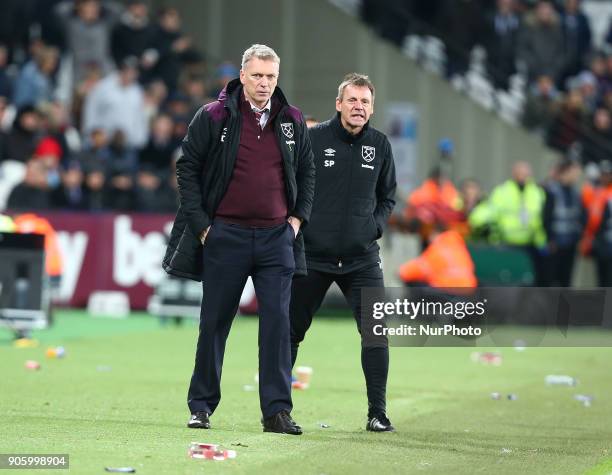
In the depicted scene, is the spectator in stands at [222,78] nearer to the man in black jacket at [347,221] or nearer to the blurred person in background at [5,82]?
the blurred person in background at [5,82]

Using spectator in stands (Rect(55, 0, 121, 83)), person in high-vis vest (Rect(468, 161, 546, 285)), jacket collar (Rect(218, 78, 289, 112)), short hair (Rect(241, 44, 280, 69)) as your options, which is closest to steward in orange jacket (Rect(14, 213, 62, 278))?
spectator in stands (Rect(55, 0, 121, 83))

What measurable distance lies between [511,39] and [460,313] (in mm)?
18101

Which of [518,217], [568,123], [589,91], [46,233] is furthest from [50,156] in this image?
[589,91]

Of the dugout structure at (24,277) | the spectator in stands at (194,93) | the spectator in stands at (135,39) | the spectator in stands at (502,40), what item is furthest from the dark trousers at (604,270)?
the dugout structure at (24,277)

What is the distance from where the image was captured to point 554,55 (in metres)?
27.2

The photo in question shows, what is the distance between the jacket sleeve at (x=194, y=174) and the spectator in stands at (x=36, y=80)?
1393 cm

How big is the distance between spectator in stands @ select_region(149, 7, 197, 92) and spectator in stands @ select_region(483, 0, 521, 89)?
5.73 meters

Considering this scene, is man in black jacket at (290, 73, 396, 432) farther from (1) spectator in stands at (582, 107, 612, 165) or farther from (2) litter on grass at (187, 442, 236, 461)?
(1) spectator in stands at (582, 107, 612, 165)

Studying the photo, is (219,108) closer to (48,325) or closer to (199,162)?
(199,162)

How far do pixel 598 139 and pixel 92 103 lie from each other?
8.91m

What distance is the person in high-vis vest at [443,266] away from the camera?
1841cm

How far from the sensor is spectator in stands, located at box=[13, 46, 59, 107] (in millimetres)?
22688

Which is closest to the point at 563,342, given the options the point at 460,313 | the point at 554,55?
the point at 460,313

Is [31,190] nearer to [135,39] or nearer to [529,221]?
[135,39]
